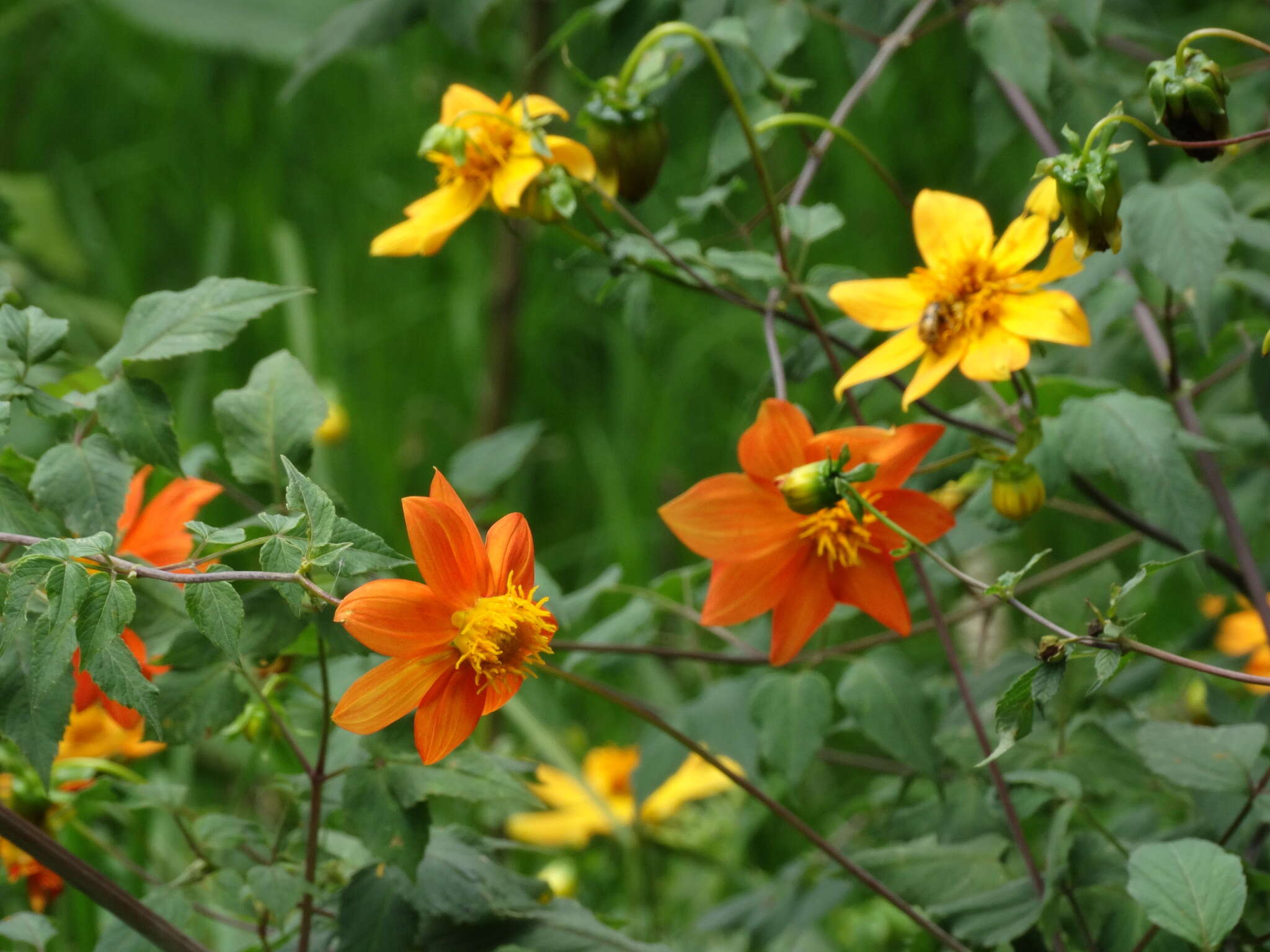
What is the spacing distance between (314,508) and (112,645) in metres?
0.08

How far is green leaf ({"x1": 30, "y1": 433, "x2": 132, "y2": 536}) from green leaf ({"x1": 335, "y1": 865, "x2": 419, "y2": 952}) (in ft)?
0.61

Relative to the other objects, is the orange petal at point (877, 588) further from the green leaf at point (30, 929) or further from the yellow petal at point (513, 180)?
the green leaf at point (30, 929)

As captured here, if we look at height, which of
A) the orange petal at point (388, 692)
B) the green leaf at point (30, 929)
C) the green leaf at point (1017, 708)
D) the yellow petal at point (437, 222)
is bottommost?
the green leaf at point (30, 929)

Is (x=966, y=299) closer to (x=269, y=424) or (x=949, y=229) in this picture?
(x=949, y=229)

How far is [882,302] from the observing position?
0.58m

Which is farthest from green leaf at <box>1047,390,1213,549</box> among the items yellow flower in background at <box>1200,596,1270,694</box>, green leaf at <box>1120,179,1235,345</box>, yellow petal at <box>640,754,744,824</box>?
yellow petal at <box>640,754,744,824</box>

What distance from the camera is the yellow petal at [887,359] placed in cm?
54

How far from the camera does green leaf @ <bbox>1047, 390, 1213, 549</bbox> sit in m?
0.58

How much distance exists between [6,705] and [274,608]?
0.36 feet

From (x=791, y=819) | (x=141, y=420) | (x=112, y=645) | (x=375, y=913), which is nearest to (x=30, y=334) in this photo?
(x=141, y=420)

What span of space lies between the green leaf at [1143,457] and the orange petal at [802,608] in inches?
5.5

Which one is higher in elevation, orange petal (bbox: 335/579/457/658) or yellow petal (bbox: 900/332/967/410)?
orange petal (bbox: 335/579/457/658)

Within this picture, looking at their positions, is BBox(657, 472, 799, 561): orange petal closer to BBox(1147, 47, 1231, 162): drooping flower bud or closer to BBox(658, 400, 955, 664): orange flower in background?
BBox(658, 400, 955, 664): orange flower in background

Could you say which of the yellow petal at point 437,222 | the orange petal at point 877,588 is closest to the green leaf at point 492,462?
the yellow petal at point 437,222
